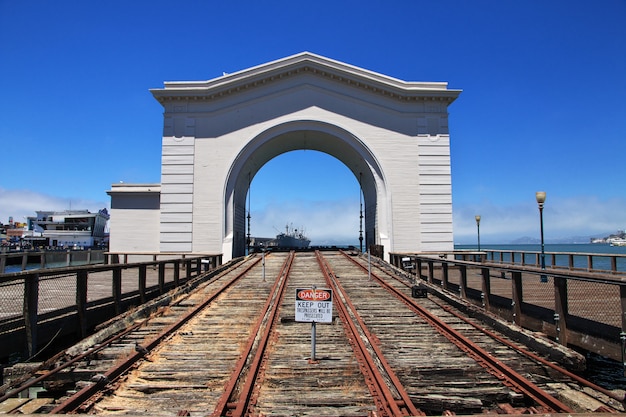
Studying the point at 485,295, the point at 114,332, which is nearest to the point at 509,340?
the point at 485,295

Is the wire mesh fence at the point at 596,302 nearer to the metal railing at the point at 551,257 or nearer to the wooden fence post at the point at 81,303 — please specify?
the metal railing at the point at 551,257

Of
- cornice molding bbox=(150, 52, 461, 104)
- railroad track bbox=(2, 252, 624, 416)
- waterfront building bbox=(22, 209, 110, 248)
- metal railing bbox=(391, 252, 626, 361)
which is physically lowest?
railroad track bbox=(2, 252, 624, 416)

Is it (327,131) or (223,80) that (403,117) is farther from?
(223,80)

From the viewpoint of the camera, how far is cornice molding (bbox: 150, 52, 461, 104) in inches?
1060

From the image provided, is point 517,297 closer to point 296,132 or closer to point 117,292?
point 117,292

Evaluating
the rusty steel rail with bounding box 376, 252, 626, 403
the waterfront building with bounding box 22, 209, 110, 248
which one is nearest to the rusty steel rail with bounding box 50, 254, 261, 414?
the rusty steel rail with bounding box 376, 252, 626, 403

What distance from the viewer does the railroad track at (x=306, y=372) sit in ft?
16.5

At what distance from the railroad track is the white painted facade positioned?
17.2 metres

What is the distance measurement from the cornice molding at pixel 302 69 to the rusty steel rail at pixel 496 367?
20247mm

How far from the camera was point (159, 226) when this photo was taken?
88.8ft

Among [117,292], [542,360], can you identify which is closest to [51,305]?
[117,292]

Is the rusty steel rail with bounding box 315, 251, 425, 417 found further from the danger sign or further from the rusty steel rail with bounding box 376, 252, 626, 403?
the rusty steel rail with bounding box 376, 252, 626, 403

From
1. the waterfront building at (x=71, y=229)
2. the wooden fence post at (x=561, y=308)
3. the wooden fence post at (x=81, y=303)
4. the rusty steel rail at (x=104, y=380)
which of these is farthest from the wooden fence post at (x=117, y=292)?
the waterfront building at (x=71, y=229)

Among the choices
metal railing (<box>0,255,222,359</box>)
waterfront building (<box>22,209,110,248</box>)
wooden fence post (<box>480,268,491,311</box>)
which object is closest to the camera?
metal railing (<box>0,255,222,359</box>)
